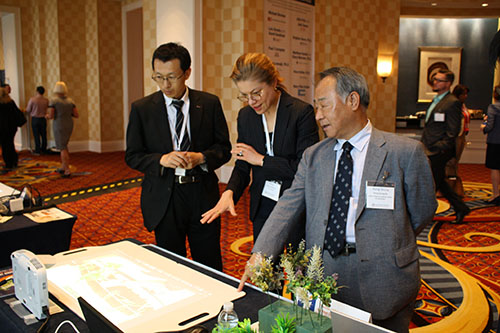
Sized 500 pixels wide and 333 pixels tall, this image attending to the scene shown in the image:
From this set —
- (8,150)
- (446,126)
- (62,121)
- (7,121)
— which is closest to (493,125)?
(446,126)

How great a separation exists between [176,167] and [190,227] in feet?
1.21

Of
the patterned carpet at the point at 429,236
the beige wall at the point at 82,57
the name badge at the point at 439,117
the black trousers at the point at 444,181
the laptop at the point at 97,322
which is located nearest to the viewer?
the laptop at the point at 97,322

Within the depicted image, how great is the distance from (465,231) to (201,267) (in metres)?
4.08

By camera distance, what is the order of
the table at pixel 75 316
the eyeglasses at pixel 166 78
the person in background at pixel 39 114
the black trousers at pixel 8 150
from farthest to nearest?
1. the person in background at pixel 39 114
2. the black trousers at pixel 8 150
3. the eyeglasses at pixel 166 78
4. the table at pixel 75 316

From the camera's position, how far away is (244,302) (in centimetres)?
150

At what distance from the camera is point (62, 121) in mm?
8242

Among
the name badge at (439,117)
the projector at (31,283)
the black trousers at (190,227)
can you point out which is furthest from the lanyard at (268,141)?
the name badge at (439,117)

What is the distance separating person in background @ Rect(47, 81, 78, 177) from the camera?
8.07 metres

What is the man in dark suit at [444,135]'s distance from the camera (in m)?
5.25

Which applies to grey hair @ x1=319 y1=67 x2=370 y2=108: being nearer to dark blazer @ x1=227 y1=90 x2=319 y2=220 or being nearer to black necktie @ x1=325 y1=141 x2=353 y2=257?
black necktie @ x1=325 y1=141 x2=353 y2=257

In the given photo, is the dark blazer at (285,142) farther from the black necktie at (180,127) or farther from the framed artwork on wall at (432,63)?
the framed artwork on wall at (432,63)

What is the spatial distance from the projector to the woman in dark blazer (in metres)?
0.89

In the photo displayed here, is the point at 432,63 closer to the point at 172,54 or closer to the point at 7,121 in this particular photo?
the point at 7,121

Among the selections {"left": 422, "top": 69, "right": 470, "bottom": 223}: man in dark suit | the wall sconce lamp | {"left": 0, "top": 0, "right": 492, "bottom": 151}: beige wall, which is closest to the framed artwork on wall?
{"left": 0, "top": 0, "right": 492, "bottom": 151}: beige wall
